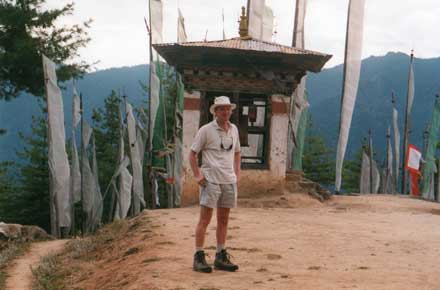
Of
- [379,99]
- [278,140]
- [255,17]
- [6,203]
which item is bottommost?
[6,203]

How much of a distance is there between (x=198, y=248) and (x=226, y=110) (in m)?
1.56

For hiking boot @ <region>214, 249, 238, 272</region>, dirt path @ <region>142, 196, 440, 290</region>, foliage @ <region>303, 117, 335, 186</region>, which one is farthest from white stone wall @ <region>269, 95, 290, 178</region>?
foliage @ <region>303, 117, 335, 186</region>

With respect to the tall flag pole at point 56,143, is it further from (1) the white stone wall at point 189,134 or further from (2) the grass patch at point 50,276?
(2) the grass patch at point 50,276

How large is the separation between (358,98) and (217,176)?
146456 mm

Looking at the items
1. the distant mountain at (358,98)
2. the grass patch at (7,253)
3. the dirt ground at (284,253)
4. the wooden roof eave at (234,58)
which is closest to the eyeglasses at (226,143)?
the dirt ground at (284,253)

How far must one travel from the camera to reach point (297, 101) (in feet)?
63.9

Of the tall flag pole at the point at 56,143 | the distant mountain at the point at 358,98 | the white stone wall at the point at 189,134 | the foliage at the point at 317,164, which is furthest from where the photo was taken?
the distant mountain at the point at 358,98

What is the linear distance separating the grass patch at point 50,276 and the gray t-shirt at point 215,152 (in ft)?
9.52

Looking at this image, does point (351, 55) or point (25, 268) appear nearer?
point (25, 268)

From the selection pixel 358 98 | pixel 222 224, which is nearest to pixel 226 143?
pixel 222 224

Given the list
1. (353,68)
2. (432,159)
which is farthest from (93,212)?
(432,159)

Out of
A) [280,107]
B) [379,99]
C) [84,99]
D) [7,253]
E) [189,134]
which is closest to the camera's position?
[7,253]

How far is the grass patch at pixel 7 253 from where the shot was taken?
383 inches

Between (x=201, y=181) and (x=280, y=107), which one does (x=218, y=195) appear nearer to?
(x=201, y=181)
